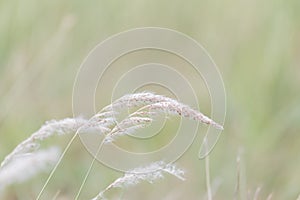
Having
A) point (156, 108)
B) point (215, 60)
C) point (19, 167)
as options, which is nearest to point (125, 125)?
point (156, 108)

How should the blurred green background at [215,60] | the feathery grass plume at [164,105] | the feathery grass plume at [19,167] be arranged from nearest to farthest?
the feathery grass plume at [164,105], the feathery grass plume at [19,167], the blurred green background at [215,60]

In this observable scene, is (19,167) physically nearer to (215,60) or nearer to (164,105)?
(164,105)

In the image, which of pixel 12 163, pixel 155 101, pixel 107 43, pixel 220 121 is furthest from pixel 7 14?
pixel 155 101

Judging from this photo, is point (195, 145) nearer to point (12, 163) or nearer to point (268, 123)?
point (268, 123)

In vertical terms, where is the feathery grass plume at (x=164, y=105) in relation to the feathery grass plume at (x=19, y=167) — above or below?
above

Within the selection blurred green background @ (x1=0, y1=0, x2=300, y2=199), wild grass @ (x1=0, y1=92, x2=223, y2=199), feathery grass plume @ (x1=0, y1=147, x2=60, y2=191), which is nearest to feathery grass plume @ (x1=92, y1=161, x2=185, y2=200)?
wild grass @ (x1=0, y1=92, x2=223, y2=199)

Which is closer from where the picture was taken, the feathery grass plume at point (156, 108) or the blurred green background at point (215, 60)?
the feathery grass plume at point (156, 108)

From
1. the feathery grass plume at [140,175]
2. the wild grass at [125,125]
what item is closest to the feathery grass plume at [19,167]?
the wild grass at [125,125]

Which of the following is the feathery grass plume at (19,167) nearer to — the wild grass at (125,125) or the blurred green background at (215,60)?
the wild grass at (125,125)
